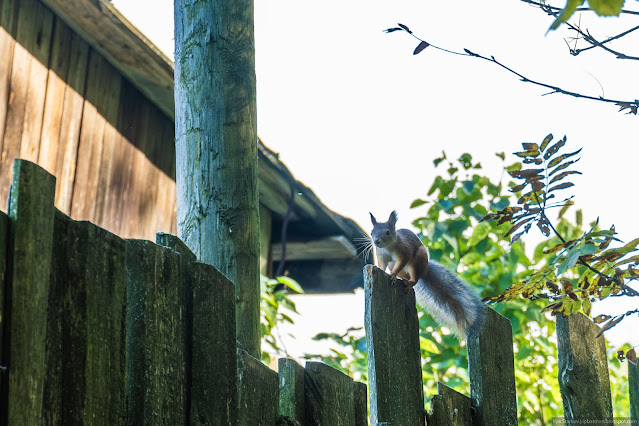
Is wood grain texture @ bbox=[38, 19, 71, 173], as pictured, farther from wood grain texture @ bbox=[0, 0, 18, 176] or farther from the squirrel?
the squirrel

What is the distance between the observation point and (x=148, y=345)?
68.6 inches

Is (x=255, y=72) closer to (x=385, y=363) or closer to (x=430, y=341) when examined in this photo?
(x=385, y=363)

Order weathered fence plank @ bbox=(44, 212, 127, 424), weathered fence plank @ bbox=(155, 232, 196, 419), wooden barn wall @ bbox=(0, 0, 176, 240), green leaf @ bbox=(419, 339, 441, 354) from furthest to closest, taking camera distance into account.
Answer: green leaf @ bbox=(419, 339, 441, 354) → wooden barn wall @ bbox=(0, 0, 176, 240) → weathered fence plank @ bbox=(155, 232, 196, 419) → weathered fence plank @ bbox=(44, 212, 127, 424)

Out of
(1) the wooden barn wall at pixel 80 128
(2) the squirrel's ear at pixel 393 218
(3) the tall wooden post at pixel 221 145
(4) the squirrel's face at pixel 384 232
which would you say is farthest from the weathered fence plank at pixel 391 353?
(1) the wooden barn wall at pixel 80 128

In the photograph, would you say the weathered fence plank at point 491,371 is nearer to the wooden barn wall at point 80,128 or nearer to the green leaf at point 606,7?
the green leaf at point 606,7

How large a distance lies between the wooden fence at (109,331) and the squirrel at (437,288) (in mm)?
791

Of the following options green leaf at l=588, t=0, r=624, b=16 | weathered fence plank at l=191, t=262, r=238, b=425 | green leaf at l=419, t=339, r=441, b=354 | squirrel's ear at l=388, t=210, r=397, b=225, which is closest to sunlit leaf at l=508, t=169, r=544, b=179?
weathered fence plank at l=191, t=262, r=238, b=425

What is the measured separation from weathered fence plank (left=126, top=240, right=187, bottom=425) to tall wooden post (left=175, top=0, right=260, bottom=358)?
72cm

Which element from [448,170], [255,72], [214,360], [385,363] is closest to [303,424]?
[385,363]

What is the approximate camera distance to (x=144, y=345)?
1731 millimetres

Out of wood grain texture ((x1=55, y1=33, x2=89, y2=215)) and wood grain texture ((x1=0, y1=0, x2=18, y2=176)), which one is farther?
wood grain texture ((x1=55, y1=33, x2=89, y2=215))

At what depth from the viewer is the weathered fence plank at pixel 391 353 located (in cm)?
238

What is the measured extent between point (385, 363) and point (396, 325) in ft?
0.45

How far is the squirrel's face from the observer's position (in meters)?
3.96
